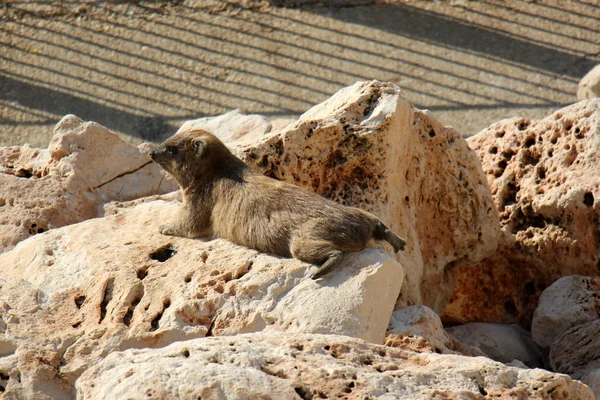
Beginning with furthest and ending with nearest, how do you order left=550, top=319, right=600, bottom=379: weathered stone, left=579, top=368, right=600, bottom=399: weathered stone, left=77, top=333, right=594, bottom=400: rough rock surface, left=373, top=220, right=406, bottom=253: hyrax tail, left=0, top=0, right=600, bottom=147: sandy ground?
left=0, top=0, right=600, bottom=147: sandy ground → left=550, top=319, right=600, bottom=379: weathered stone → left=373, top=220, right=406, bottom=253: hyrax tail → left=579, top=368, right=600, bottom=399: weathered stone → left=77, top=333, right=594, bottom=400: rough rock surface

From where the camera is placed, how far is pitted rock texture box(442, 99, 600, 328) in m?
6.07

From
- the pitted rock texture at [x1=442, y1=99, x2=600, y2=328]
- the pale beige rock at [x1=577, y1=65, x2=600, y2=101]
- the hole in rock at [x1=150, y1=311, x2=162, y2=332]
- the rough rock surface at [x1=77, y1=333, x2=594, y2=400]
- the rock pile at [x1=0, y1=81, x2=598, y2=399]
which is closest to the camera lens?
the rough rock surface at [x1=77, y1=333, x2=594, y2=400]

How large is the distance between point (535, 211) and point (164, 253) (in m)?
2.57

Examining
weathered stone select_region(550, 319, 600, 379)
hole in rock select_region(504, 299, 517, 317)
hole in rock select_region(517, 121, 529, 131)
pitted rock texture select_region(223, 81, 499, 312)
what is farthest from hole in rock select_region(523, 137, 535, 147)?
weathered stone select_region(550, 319, 600, 379)

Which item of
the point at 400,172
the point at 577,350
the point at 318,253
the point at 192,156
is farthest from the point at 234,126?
the point at 577,350

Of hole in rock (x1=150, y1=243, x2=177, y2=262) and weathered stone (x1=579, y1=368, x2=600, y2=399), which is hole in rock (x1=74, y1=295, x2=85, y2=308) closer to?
hole in rock (x1=150, y1=243, x2=177, y2=262)

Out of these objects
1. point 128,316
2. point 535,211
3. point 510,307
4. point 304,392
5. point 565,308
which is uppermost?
point 304,392

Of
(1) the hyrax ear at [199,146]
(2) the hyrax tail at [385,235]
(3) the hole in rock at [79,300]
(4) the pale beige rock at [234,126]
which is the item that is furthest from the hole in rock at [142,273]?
(4) the pale beige rock at [234,126]

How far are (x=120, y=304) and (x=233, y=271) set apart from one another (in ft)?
1.95

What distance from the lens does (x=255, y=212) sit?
206 inches

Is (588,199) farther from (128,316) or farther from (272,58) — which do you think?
(272,58)

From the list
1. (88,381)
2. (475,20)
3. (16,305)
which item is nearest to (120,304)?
(16,305)

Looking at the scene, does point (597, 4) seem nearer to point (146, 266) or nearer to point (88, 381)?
point (146, 266)

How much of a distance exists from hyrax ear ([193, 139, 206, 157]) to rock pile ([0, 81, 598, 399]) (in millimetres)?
245
